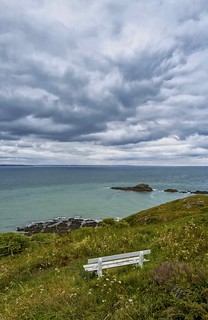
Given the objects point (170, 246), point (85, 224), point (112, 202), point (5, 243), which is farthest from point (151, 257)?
point (112, 202)

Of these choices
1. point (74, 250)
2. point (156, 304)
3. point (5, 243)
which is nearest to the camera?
point (156, 304)

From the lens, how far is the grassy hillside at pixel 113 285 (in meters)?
6.02

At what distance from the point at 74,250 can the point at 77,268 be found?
1789mm

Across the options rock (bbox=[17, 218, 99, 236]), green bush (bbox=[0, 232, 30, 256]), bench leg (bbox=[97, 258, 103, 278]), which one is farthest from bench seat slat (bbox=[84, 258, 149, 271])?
rock (bbox=[17, 218, 99, 236])

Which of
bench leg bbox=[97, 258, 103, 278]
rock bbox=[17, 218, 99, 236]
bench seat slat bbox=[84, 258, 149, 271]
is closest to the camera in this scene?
bench leg bbox=[97, 258, 103, 278]

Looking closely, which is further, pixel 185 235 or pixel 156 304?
pixel 185 235

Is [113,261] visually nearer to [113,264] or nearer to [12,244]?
[113,264]

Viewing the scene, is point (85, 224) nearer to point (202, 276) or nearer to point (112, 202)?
point (112, 202)

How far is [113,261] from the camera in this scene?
8875 millimetres

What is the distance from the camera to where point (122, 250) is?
37.9 ft

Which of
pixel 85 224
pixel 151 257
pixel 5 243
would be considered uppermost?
pixel 151 257

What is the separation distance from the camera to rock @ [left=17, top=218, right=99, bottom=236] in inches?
1636

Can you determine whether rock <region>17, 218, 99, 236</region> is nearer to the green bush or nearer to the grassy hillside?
the green bush

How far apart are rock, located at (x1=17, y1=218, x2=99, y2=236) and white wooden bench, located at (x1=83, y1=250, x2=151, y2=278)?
32.8 m
